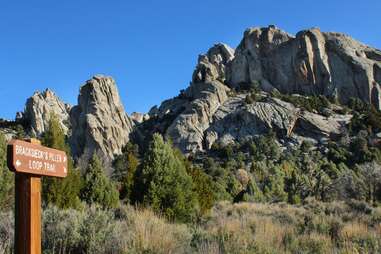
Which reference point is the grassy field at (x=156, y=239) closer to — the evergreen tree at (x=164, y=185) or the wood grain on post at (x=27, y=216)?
the wood grain on post at (x=27, y=216)

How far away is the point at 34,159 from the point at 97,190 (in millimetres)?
14432

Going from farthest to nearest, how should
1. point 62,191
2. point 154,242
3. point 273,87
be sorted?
point 273,87 < point 62,191 < point 154,242

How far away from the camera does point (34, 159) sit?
4.68 metres

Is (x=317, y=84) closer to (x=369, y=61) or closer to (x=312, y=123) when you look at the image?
(x=369, y=61)

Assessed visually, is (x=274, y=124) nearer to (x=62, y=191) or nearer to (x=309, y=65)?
(x=309, y=65)

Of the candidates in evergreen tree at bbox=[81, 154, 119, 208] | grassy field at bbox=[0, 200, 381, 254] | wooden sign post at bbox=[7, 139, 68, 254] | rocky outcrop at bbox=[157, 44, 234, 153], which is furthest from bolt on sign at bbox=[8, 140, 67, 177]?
rocky outcrop at bbox=[157, 44, 234, 153]

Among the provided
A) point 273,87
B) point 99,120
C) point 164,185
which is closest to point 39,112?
point 99,120

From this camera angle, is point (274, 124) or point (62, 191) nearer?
point (62, 191)

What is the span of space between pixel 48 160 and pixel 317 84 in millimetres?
106453

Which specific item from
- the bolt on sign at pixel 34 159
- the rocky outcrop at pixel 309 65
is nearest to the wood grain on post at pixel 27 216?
the bolt on sign at pixel 34 159

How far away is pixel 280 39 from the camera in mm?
115375

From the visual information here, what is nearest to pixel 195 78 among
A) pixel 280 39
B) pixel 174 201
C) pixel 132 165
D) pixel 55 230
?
pixel 280 39

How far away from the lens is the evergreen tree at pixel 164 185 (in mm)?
15758

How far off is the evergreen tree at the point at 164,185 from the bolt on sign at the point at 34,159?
10167 millimetres
